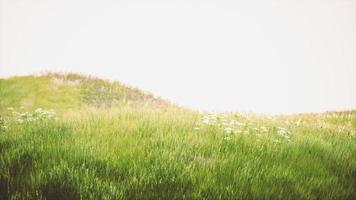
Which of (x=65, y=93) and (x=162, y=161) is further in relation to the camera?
(x=65, y=93)

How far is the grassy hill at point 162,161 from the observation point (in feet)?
10.7

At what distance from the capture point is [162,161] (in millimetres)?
3857

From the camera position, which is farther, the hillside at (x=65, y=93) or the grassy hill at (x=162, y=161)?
the hillside at (x=65, y=93)

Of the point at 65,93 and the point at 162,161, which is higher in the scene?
the point at 162,161

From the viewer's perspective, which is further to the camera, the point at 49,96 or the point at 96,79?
the point at 96,79

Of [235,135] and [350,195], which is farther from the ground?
[235,135]

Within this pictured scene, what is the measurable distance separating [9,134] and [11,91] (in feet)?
53.7

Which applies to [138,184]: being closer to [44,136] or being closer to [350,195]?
[44,136]

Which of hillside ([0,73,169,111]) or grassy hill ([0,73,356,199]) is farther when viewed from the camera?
hillside ([0,73,169,111])

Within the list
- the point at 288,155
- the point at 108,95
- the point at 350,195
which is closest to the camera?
the point at 350,195

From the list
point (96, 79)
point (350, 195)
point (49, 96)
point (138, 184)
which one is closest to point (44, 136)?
point (138, 184)

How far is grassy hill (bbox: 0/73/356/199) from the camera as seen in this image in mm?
3271

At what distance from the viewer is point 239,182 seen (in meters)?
3.59

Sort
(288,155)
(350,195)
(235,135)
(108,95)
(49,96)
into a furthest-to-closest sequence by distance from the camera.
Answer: (108,95), (49,96), (235,135), (288,155), (350,195)
